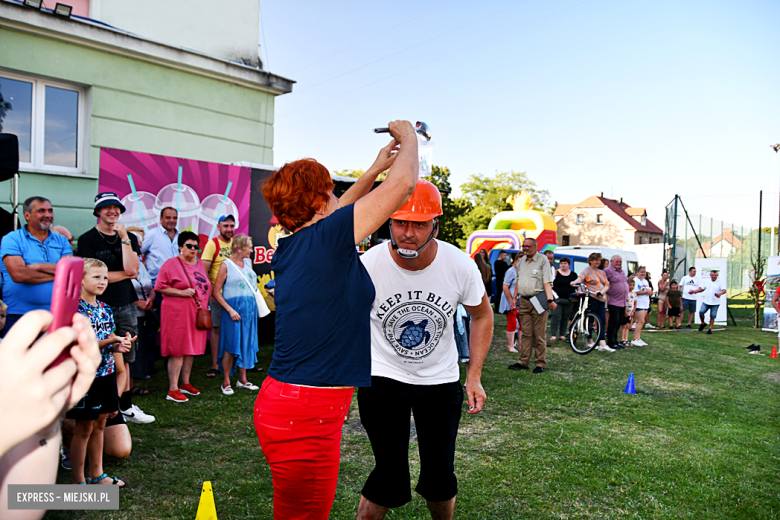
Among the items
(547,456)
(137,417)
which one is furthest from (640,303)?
(137,417)

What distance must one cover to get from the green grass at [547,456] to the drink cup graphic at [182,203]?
2202mm

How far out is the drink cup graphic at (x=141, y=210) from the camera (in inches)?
286

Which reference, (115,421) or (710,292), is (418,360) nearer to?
(115,421)

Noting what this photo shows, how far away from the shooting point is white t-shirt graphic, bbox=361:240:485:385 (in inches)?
113

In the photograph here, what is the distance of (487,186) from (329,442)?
60.4 metres

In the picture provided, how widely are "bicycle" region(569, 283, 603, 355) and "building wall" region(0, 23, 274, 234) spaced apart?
725 cm

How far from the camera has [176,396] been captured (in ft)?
19.5

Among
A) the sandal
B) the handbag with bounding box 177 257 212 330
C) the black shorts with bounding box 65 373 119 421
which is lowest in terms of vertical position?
the sandal

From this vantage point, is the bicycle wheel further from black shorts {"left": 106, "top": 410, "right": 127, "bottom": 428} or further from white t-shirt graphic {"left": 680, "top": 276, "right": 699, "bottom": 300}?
black shorts {"left": 106, "top": 410, "right": 127, "bottom": 428}

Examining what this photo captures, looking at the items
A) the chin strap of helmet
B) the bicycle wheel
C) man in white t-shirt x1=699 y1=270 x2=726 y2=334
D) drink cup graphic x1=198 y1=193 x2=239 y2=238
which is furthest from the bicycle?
the chin strap of helmet

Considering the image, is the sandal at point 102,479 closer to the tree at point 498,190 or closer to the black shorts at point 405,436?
the black shorts at point 405,436

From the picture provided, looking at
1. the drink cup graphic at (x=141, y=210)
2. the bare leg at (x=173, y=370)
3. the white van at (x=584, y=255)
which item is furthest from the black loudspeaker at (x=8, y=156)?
the white van at (x=584, y=255)

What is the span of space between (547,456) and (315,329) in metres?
3.61

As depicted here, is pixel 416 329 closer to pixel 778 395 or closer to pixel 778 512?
pixel 778 512
